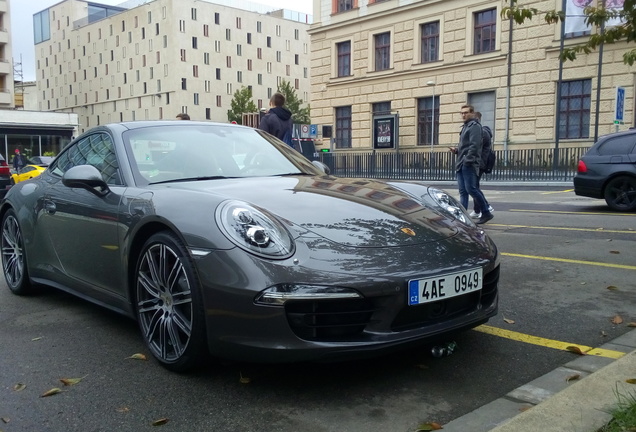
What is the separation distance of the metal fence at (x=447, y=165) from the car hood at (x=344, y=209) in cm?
1859

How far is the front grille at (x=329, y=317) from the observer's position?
2.77 metres

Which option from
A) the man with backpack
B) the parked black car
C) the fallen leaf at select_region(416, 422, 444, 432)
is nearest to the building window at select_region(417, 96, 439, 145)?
the parked black car

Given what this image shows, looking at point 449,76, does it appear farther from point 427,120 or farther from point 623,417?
point 623,417

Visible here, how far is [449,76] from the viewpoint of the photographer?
30.9 m

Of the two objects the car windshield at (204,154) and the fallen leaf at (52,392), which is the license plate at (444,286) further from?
the fallen leaf at (52,392)

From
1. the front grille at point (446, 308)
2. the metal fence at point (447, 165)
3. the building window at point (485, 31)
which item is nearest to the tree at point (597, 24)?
the front grille at point (446, 308)

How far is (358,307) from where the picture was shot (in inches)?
Answer: 110

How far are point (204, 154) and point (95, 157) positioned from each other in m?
0.85

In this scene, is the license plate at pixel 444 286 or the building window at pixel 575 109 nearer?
the license plate at pixel 444 286

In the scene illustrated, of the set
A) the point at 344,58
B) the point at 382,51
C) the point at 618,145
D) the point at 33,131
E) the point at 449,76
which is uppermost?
the point at 382,51

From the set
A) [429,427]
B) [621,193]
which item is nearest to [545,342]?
[429,427]

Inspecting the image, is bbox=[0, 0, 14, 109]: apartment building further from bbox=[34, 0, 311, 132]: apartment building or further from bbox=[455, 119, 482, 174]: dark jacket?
bbox=[455, 119, 482, 174]: dark jacket

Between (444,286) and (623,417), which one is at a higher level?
(444,286)

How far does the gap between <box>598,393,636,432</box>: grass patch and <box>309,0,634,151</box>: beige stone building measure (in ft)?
76.7
